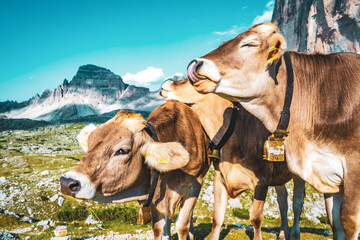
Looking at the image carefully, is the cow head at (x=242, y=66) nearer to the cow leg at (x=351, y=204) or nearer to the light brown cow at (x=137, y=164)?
the light brown cow at (x=137, y=164)

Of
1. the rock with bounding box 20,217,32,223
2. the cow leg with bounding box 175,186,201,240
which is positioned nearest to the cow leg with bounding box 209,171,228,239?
the cow leg with bounding box 175,186,201,240

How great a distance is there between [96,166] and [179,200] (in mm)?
2578

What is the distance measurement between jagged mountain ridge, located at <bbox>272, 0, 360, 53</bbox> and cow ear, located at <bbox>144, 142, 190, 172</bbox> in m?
80.0

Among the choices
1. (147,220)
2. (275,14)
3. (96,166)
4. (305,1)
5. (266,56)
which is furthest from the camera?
(275,14)

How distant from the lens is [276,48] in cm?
325

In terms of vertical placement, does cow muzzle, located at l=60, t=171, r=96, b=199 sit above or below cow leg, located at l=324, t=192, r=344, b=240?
above

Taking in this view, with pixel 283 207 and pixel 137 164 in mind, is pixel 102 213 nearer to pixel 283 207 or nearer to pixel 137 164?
pixel 283 207

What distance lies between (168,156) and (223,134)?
5.44 feet

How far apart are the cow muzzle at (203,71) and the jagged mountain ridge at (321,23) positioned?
263 feet

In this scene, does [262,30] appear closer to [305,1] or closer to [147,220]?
[147,220]

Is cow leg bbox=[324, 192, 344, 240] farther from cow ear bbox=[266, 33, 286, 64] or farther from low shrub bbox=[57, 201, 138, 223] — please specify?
low shrub bbox=[57, 201, 138, 223]

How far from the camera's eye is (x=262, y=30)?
3418mm

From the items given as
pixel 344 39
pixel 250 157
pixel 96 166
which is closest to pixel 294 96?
pixel 250 157

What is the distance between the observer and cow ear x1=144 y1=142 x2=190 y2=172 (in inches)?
157
